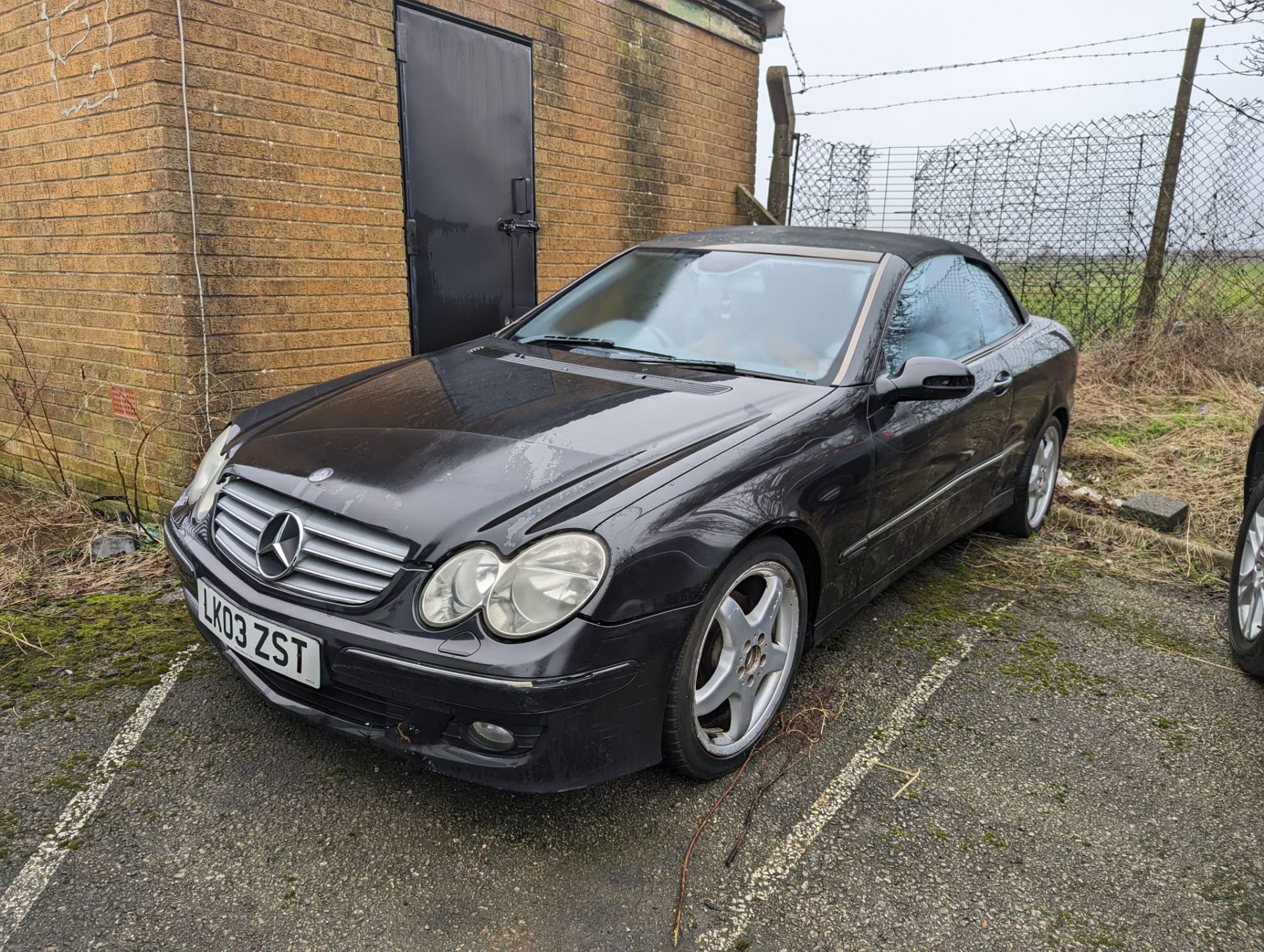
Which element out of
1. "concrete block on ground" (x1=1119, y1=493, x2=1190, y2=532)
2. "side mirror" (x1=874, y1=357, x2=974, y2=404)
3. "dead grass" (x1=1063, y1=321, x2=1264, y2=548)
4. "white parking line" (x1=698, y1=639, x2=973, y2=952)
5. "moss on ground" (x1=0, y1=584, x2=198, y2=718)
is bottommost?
"white parking line" (x1=698, y1=639, x2=973, y2=952)

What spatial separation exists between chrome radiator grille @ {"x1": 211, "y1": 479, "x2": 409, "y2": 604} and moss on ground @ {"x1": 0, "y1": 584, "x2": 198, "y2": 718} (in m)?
0.90

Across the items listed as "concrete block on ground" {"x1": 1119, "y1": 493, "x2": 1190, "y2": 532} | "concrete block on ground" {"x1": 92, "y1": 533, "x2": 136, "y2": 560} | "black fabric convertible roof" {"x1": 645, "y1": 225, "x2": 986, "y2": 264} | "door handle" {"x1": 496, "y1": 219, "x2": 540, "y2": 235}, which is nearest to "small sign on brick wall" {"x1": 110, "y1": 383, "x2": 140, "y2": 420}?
"concrete block on ground" {"x1": 92, "y1": 533, "x2": 136, "y2": 560}

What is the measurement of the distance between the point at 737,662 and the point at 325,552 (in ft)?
3.55

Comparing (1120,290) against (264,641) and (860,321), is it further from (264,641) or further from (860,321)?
(264,641)

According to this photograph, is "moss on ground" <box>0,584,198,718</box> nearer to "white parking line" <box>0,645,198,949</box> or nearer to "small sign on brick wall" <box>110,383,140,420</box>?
"white parking line" <box>0,645,198,949</box>

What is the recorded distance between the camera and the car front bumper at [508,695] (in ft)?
6.22

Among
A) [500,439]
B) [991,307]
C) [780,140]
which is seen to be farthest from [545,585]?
[780,140]

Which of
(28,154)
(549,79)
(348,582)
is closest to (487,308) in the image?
(549,79)

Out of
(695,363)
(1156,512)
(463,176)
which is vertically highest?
(463,176)

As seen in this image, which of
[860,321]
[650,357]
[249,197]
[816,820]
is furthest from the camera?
[249,197]

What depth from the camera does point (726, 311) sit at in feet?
10.5

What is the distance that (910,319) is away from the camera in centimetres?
321

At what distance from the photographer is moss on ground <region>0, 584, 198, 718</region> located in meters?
2.83

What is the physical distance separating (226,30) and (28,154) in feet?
4.48
